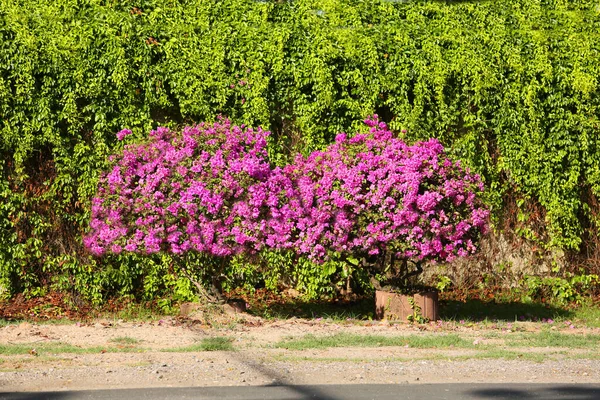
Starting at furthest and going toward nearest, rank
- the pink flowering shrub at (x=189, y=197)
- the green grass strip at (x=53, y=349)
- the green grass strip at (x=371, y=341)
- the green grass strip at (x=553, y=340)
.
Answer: the pink flowering shrub at (x=189, y=197) → the green grass strip at (x=553, y=340) → the green grass strip at (x=371, y=341) → the green grass strip at (x=53, y=349)

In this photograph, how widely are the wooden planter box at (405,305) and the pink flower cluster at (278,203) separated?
0.55 metres

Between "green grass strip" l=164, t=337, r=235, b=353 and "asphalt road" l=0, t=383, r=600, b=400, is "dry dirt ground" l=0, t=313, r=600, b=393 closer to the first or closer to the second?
"green grass strip" l=164, t=337, r=235, b=353

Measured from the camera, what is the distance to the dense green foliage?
12.1 m

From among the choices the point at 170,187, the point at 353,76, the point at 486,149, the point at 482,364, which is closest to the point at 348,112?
the point at 353,76

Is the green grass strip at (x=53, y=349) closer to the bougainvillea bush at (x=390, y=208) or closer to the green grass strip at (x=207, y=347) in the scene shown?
the green grass strip at (x=207, y=347)

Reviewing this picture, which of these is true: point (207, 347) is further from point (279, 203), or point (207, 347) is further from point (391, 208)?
point (391, 208)

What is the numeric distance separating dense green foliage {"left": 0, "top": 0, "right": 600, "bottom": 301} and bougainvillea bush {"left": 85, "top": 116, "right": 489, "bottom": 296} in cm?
130

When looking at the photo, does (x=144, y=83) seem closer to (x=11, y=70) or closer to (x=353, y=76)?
(x=11, y=70)

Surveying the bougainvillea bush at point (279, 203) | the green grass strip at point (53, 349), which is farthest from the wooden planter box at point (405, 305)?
the green grass strip at point (53, 349)

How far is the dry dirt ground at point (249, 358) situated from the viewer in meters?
7.54

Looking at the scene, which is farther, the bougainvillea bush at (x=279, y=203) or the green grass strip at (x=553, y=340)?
the bougainvillea bush at (x=279, y=203)

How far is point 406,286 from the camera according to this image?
11594mm

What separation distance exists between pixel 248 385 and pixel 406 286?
4.59 m

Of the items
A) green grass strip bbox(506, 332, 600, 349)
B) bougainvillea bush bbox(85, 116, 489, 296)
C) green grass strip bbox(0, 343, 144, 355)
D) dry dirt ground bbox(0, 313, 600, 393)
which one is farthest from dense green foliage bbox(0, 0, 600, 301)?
green grass strip bbox(0, 343, 144, 355)
